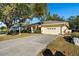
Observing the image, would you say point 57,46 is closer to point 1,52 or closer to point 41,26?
point 41,26

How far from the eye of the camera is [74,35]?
10.9 ft

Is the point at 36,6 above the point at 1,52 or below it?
above

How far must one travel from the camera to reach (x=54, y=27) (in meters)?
3.32

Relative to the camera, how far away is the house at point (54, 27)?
10.9ft

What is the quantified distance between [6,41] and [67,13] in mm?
849

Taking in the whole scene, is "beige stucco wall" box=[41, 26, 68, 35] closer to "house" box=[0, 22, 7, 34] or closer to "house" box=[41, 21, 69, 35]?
"house" box=[41, 21, 69, 35]

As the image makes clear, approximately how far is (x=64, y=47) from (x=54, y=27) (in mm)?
283

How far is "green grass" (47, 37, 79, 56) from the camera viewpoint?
10.7ft

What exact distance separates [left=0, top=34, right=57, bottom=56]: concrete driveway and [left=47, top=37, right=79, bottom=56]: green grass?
0.06 m

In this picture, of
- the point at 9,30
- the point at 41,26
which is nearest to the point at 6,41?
the point at 9,30

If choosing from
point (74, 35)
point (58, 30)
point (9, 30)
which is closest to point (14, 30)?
point (9, 30)

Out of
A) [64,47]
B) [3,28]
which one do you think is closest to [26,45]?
[3,28]

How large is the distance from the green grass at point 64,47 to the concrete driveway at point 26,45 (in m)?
0.06

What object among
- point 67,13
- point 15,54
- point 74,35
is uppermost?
point 67,13
